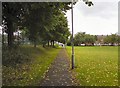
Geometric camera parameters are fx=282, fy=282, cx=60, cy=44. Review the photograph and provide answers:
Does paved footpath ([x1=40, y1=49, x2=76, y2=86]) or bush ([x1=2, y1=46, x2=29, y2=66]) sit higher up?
bush ([x1=2, y1=46, x2=29, y2=66])

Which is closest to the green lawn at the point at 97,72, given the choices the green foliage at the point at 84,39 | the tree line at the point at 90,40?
the tree line at the point at 90,40

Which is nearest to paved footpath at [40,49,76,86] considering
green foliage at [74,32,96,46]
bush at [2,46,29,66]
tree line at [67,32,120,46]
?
bush at [2,46,29,66]

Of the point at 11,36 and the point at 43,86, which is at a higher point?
the point at 11,36

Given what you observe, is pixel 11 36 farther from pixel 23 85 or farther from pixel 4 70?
pixel 23 85

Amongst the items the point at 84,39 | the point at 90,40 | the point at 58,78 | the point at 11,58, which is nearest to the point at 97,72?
the point at 58,78

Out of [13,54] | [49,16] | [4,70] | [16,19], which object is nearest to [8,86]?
[4,70]

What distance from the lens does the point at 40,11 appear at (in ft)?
68.8

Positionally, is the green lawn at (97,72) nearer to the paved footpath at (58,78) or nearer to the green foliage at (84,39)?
the paved footpath at (58,78)

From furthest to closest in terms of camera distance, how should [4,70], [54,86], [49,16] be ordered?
[49,16], [4,70], [54,86]

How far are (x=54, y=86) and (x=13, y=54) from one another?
384 inches

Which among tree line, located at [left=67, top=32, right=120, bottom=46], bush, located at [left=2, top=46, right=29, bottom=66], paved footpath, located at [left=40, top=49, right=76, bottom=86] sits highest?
tree line, located at [left=67, top=32, right=120, bottom=46]

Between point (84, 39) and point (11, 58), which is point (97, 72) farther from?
point (84, 39)

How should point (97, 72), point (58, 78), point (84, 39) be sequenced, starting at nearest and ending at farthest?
1. point (58, 78)
2. point (97, 72)
3. point (84, 39)

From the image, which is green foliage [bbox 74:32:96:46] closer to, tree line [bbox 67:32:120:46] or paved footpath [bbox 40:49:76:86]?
tree line [bbox 67:32:120:46]
